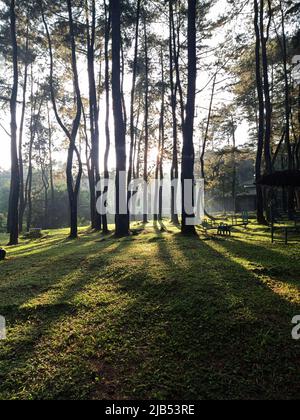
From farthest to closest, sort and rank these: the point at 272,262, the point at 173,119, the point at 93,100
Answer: the point at 173,119 → the point at 93,100 → the point at 272,262

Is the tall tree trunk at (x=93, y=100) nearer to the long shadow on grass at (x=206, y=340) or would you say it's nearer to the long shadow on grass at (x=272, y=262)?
the long shadow on grass at (x=272, y=262)

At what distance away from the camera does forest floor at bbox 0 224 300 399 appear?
2.39 metres

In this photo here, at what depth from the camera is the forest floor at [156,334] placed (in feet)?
7.83

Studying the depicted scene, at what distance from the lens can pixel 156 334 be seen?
10.3 ft

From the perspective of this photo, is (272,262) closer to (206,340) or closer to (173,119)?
(206,340)

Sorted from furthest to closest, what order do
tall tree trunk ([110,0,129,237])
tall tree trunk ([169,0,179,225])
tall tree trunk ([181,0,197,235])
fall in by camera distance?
tall tree trunk ([169,0,179,225]) → tall tree trunk ([110,0,129,237]) → tall tree trunk ([181,0,197,235])

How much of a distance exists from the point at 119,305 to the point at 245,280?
2119 mm

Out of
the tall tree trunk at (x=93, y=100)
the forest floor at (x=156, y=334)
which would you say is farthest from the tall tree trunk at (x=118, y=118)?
the forest floor at (x=156, y=334)

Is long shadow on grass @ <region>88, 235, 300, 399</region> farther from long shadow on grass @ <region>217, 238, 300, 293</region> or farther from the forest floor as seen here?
long shadow on grass @ <region>217, 238, 300, 293</region>

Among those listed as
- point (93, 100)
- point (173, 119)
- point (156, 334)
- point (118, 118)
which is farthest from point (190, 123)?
point (156, 334)

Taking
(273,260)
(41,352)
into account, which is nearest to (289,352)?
(41,352)

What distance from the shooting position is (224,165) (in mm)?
29297

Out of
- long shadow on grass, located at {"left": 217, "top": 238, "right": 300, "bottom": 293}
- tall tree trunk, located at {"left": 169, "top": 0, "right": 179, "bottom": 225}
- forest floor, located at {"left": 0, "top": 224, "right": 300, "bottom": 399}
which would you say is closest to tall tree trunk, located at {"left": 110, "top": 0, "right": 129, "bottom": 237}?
tall tree trunk, located at {"left": 169, "top": 0, "right": 179, "bottom": 225}

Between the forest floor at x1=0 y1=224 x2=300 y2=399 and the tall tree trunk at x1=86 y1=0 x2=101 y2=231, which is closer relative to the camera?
the forest floor at x1=0 y1=224 x2=300 y2=399
